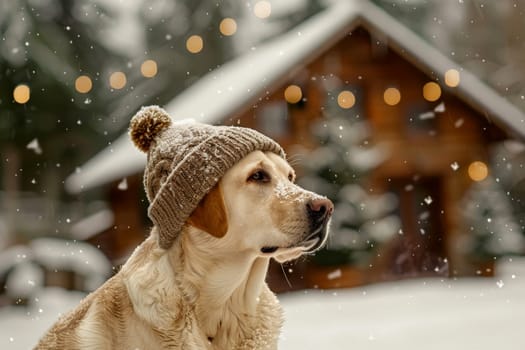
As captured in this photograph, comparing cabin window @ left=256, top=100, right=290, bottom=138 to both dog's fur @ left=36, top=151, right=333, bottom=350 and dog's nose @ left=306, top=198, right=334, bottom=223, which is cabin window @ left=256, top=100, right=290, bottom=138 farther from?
dog's nose @ left=306, top=198, right=334, bottom=223

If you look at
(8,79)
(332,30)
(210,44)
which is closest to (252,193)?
(332,30)

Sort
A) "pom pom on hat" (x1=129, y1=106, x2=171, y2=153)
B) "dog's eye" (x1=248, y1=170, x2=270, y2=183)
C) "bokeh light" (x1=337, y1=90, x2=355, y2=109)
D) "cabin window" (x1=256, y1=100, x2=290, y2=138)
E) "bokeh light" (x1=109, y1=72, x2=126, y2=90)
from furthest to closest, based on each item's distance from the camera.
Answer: "bokeh light" (x1=109, y1=72, x2=126, y2=90), "bokeh light" (x1=337, y1=90, x2=355, y2=109), "cabin window" (x1=256, y1=100, x2=290, y2=138), "pom pom on hat" (x1=129, y1=106, x2=171, y2=153), "dog's eye" (x1=248, y1=170, x2=270, y2=183)

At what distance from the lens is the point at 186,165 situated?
114 inches

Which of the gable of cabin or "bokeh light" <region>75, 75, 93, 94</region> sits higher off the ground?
"bokeh light" <region>75, 75, 93, 94</region>

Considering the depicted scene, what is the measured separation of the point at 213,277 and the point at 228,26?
629 inches

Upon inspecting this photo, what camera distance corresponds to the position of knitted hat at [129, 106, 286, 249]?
288 cm

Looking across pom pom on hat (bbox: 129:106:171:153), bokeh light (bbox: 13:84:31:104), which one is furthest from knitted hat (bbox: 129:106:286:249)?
bokeh light (bbox: 13:84:31:104)

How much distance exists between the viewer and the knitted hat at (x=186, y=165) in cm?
288

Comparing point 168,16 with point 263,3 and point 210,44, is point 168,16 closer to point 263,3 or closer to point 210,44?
point 210,44

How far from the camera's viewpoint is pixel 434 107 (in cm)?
1432

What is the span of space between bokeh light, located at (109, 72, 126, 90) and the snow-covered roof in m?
3.26

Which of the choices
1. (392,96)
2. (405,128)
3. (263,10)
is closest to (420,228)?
(405,128)

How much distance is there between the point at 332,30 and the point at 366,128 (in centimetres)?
226

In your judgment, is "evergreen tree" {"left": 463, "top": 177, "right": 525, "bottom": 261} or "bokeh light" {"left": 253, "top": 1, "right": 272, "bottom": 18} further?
"bokeh light" {"left": 253, "top": 1, "right": 272, "bottom": 18}
